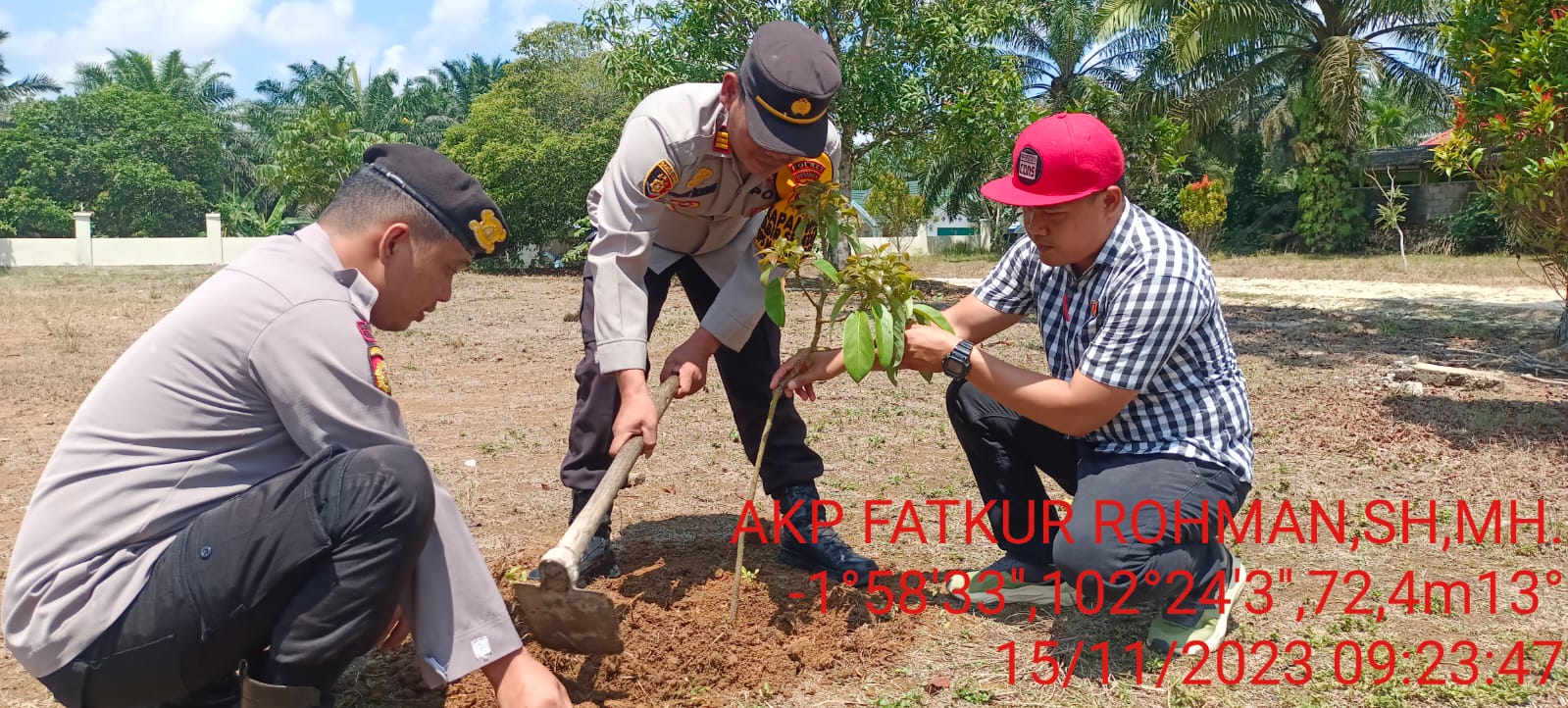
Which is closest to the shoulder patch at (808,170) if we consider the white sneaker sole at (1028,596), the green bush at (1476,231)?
the white sneaker sole at (1028,596)

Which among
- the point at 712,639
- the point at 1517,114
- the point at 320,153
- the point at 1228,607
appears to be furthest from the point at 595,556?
the point at 320,153

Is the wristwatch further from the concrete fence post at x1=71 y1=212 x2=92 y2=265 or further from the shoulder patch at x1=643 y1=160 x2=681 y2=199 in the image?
the concrete fence post at x1=71 y1=212 x2=92 y2=265

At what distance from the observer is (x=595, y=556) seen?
3281mm

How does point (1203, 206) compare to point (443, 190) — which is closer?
point (443, 190)

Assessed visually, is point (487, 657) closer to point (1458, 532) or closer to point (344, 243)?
point (344, 243)

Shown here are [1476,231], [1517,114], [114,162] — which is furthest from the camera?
[114,162]

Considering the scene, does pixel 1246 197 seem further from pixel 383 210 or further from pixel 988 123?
pixel 383 210

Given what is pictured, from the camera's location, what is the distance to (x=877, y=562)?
11.4 ft

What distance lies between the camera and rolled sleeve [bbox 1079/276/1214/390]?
2.60 metres

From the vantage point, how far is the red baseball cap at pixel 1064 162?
2.58 m

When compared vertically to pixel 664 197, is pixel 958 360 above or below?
below

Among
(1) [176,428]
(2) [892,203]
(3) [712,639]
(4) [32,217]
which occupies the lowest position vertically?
(3) [712,639]

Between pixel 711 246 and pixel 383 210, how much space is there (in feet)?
4.53

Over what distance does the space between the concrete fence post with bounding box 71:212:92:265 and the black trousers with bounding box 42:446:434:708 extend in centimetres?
3646
